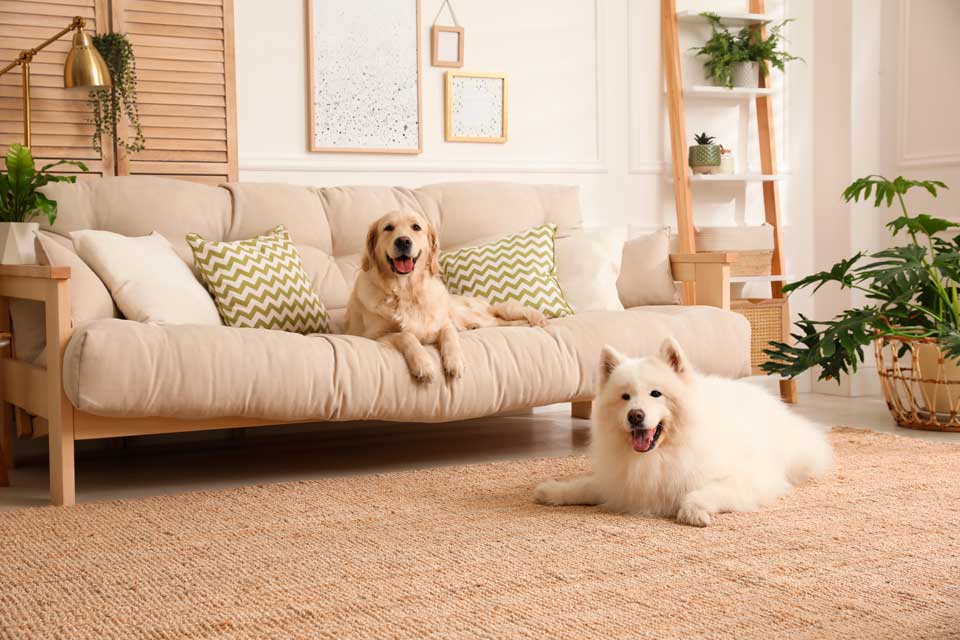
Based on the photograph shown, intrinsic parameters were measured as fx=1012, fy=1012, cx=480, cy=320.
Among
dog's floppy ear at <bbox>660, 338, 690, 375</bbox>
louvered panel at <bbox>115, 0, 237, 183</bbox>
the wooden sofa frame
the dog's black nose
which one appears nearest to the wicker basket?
A: dog's floppy ear at <bbox>660, 338, 690, 375</bbox>

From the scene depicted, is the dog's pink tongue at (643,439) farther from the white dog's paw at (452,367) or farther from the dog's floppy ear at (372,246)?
the dog's floppy ear at (372,246)

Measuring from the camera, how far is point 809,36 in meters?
5.26

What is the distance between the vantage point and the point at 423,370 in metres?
3.00

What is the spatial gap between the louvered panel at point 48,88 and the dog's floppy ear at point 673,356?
2.42m

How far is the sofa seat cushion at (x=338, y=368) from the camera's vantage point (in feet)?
8.77

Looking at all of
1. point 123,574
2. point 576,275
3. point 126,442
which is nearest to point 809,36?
point 576,275

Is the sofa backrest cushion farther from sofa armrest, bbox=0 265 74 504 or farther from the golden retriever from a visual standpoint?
sofa armrest, bbox=0 265 74 504

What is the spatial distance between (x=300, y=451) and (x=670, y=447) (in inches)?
67.1

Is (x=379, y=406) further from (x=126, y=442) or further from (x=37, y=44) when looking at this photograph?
(x=37, y=44)

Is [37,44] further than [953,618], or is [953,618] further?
[37,44]

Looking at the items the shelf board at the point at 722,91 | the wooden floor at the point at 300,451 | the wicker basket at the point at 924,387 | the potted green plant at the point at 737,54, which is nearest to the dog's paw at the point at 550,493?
the wooden floor at the point at 300,451

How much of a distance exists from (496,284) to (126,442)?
1.53 m

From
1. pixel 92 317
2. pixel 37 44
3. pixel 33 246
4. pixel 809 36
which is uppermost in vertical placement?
A: pixel 809 36

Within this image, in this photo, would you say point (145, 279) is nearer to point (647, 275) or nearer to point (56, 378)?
point (56, 378)
